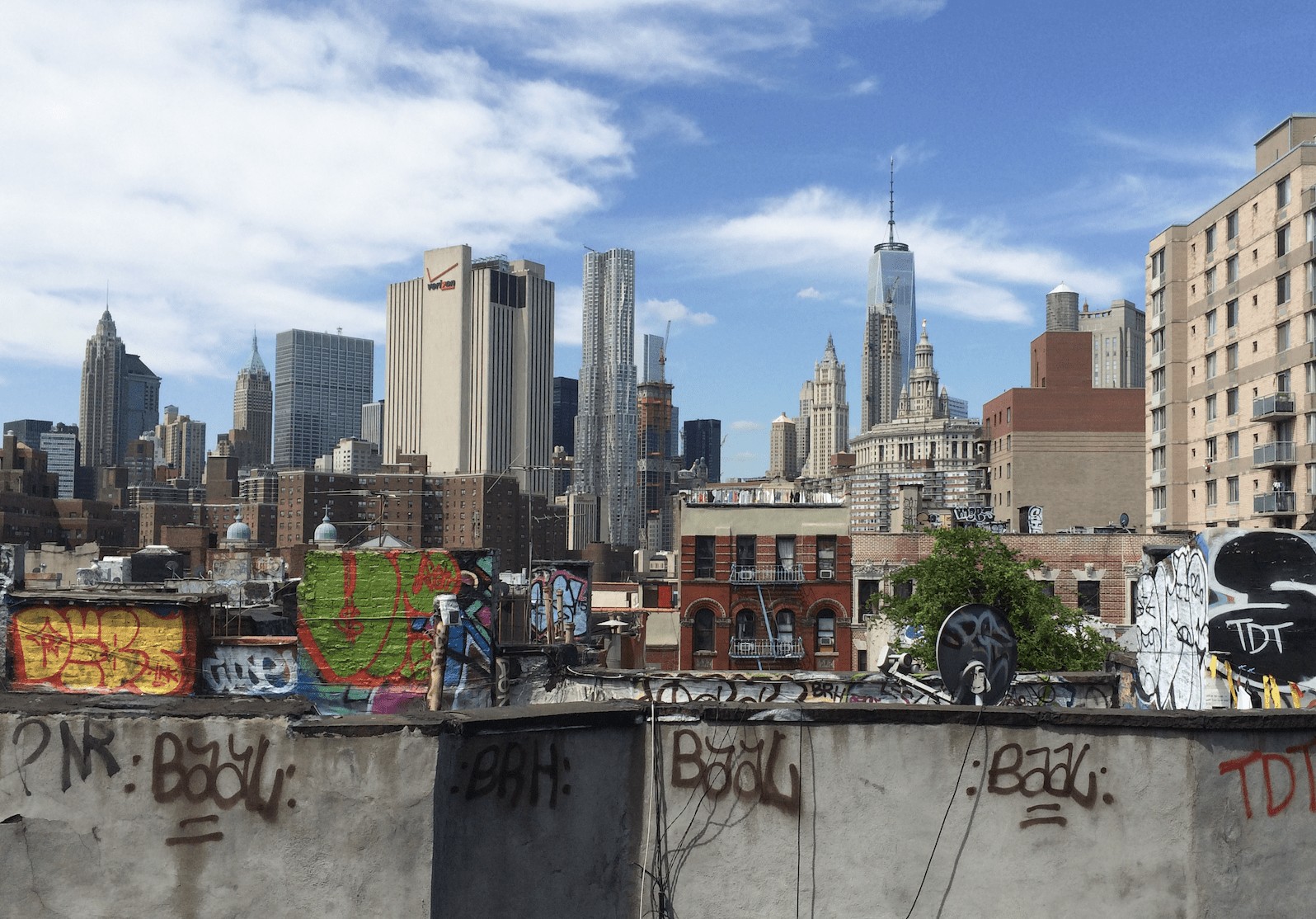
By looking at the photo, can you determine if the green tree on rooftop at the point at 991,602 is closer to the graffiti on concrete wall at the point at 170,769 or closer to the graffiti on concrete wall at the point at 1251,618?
the graffiti on concrete wall at the point at 1251,618

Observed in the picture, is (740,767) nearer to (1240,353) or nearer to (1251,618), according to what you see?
(1251,618)

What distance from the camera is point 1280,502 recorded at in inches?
Result: 2527

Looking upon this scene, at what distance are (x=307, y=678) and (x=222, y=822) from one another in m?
9.75

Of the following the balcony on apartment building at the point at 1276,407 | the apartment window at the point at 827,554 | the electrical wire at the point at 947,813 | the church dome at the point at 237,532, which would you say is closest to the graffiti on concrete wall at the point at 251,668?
the electrical wire at the point at 947,813

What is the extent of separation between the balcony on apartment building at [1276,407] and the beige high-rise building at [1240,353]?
0.08 metres

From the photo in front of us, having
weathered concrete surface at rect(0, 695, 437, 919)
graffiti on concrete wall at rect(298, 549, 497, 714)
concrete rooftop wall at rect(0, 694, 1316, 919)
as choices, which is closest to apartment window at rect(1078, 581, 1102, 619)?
graffiti on concrete wall at rect(298, 549, 497, 714)

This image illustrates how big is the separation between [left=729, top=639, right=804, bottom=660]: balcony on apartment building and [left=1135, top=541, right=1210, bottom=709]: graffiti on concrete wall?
36282 millimetres

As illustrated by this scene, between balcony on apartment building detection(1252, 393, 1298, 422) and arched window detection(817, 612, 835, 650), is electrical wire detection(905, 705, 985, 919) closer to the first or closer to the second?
arched window detection(817, 612, 835, 650)

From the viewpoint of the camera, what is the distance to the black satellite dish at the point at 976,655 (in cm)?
1144

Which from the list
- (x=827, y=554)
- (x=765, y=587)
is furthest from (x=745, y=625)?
(x=827, y=554)

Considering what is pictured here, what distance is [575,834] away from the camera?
7.62 m

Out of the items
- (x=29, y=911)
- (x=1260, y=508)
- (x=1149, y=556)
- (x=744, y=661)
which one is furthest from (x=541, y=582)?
(x=1260, y=508)

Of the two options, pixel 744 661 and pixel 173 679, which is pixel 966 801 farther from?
pixel 744 661

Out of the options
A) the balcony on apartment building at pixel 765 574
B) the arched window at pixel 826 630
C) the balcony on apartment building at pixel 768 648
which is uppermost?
the balcony on apartment building at pixel 765 574
